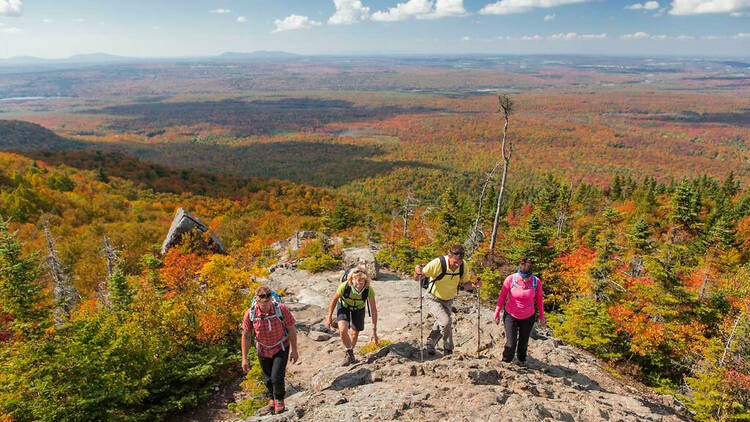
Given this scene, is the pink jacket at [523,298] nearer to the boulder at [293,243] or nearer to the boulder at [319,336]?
the boulder at [319,336]

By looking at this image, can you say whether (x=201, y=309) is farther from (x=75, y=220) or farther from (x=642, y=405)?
(x=75, y=220)

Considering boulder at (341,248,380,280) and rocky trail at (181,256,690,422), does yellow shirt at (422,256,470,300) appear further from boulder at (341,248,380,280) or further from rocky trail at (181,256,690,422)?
boulder at (341,248,380,280)

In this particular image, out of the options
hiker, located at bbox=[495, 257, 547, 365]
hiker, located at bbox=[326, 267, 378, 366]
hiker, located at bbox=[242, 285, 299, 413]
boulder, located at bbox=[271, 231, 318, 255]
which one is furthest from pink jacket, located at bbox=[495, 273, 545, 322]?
boulder, located at bbox=[271, 231, 318, 255]

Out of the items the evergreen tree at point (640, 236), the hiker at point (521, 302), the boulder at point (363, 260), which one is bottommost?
the boulder at point (363, 260)

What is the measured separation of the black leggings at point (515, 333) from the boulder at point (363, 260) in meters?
10.9

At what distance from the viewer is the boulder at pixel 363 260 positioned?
59.5ft

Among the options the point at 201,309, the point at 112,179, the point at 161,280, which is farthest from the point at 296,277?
the point at 112,179

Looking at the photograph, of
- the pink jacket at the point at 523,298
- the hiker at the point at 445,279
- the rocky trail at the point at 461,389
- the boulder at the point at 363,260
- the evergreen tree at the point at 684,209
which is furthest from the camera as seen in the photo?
the evergreen tree at the point at 684,209

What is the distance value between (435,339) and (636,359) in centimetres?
1035

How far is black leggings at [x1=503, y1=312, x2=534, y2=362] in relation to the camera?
22.4 feet

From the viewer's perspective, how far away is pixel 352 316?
7281 millimetres

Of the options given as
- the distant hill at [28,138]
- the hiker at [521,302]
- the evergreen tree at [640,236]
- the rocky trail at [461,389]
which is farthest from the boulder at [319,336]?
the distant hill at [28,138]

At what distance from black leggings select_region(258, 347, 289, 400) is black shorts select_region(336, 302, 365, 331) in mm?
1396

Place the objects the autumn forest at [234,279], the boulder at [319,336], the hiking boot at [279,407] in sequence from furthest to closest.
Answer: the boulder at [319,336], the autumn forest at [234,279], the hiking boot at [279,407]
